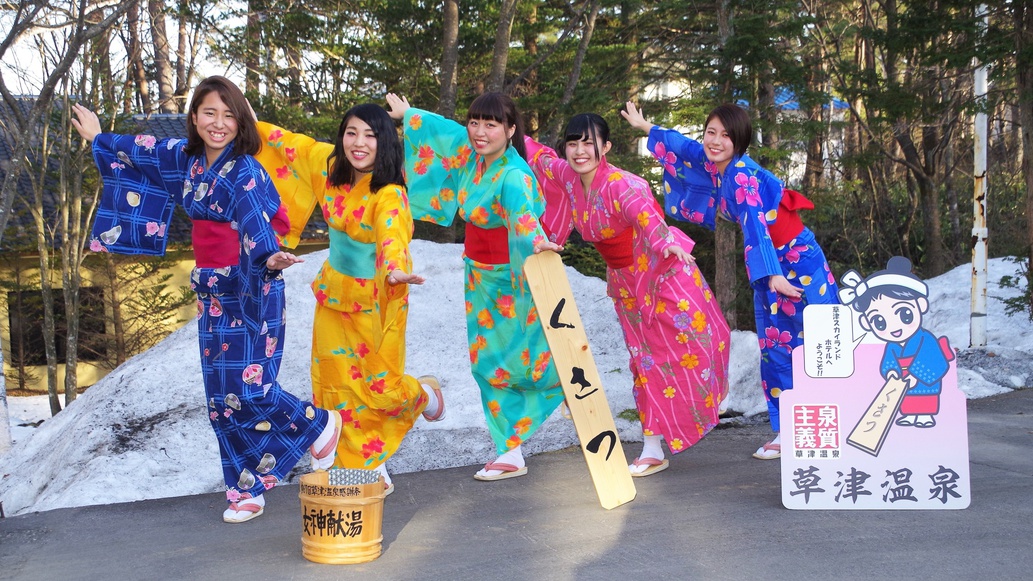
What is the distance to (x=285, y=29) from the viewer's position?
12070 millimetres

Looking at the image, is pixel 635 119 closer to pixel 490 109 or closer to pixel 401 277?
pixel 490 109

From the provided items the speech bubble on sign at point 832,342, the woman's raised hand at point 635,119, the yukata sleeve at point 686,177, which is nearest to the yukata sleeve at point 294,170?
the woman's raised hand at point 635,119

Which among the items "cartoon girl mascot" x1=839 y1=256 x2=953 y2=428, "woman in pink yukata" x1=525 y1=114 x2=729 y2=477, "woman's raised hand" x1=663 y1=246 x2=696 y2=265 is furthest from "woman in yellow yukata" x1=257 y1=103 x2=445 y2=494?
"cartoon girl mascot" x1=839 y1=256 x2=953 y2=428

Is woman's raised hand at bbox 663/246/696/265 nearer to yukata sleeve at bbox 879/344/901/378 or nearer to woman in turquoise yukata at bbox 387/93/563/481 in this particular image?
woman in turquoise yukata at bbox 387/93/563/481

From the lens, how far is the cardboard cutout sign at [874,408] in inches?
142

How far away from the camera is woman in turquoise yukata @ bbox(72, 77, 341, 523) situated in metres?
3.70

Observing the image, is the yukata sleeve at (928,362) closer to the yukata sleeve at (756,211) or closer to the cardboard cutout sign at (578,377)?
the yukata sleeve at (756,211)

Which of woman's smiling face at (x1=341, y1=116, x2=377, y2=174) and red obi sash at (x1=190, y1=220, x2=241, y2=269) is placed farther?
woman's smiling face at (x1=341, y1=116, x2=377, y2=174)

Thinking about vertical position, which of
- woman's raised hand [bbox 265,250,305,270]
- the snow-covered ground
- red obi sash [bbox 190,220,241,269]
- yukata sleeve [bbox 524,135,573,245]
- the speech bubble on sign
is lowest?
the snow-covered ground

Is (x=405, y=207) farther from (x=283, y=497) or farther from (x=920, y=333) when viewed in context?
(x=920, y=333)

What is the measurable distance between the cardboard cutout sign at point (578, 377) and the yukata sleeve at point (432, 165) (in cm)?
90

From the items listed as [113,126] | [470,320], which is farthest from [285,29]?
[470,320]

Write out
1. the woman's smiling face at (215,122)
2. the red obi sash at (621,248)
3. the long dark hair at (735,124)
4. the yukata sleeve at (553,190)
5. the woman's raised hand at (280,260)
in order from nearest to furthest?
the woman's raised hand at (280,260)
the woman's smiling face at (215,122)
the long dark hair at (735,124)
the red obi sash at (621,248)
the yukata sleeve at (553,190)

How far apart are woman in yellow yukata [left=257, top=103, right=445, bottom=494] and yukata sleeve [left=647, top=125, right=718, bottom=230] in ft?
5.03
